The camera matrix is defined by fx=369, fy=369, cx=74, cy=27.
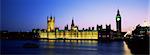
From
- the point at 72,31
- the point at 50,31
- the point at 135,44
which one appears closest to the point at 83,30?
the point at 72,31

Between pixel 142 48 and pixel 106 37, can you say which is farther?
pixel 106 37

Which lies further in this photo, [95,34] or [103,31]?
[103,31]

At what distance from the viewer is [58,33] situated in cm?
11750

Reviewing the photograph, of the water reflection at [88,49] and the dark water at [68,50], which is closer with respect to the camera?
the dark water at [68,50]

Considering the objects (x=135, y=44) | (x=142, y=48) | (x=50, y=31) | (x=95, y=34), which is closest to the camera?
(x=142, y=48)

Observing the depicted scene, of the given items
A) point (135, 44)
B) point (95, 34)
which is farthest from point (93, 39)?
point (135, 44)

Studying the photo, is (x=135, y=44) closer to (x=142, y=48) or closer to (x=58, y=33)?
(x=142, y=48)

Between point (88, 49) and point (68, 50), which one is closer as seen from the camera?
point (68, 50)

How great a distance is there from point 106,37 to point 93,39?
33.7 feet

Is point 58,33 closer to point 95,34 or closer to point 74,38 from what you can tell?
point 74,38

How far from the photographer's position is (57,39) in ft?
387

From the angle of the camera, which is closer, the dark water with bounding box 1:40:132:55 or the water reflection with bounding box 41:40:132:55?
the dark water with bounding box 1:40:132:55

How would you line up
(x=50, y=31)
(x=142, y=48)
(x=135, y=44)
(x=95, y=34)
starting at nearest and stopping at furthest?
(x=142, y=48) → (x=135, y=44) → (x=95, y=34) → (x=50, y=31)

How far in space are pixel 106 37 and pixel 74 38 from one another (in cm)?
1104
